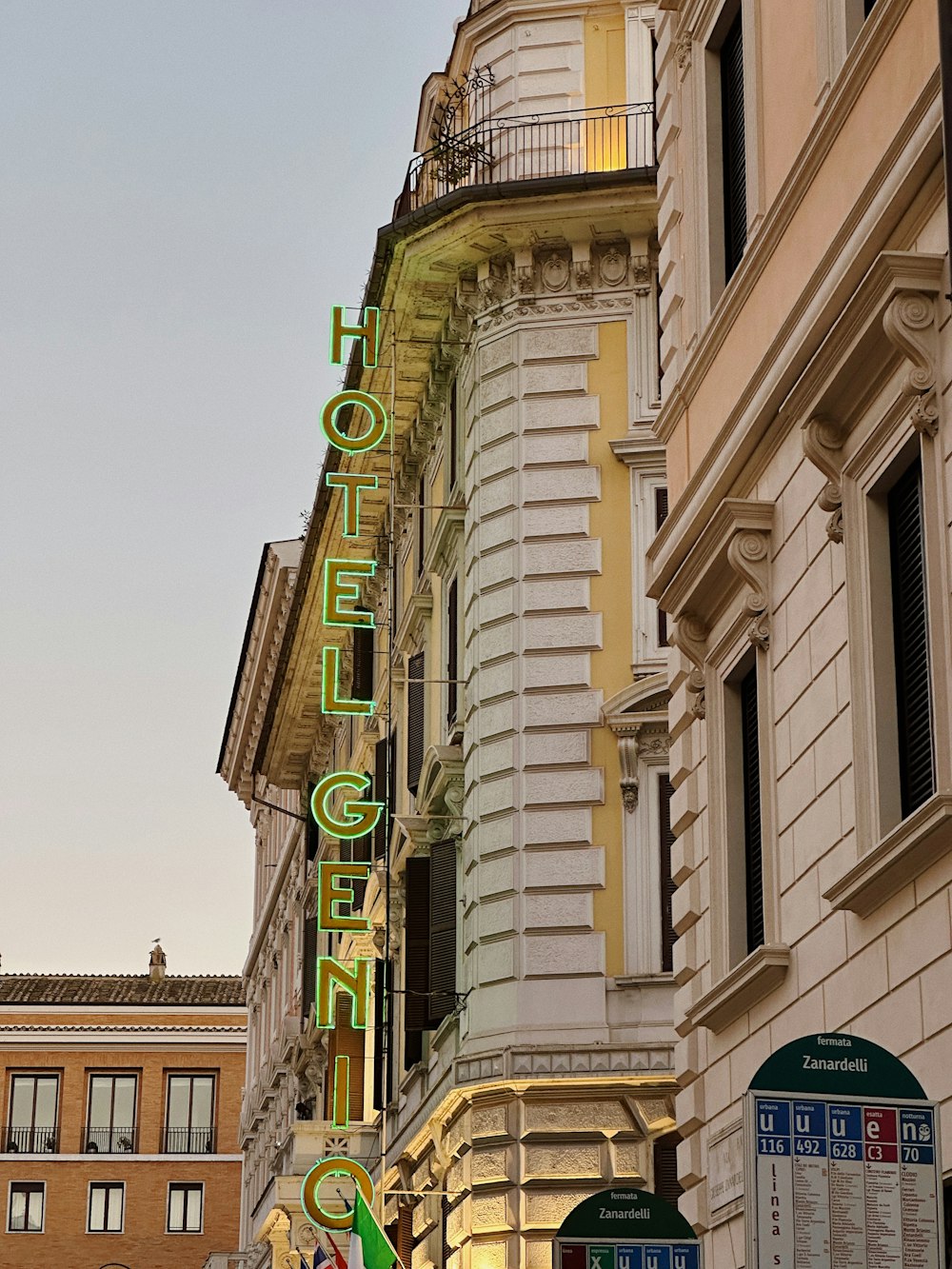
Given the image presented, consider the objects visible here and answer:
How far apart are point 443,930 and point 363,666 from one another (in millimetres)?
10807

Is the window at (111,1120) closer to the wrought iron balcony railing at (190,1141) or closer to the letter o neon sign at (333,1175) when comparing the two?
the wrought iron balcony railing at (190,1141)

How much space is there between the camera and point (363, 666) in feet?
125

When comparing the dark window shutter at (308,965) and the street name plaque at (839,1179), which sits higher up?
the dark window shutter at (308,965)

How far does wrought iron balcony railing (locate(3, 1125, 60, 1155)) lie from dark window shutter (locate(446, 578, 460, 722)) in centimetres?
4976

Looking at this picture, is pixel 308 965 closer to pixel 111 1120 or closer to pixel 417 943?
pixel 417 943

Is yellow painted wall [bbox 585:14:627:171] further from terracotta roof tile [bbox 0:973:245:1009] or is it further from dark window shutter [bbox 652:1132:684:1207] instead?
terracotta roof tile [bbox 0:973:245:1009]

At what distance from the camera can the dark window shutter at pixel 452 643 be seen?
28.9 meters

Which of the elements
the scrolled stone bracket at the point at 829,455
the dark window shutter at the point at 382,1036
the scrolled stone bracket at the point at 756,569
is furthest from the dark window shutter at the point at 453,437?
the scrolled stone bracket at the point at 829,455

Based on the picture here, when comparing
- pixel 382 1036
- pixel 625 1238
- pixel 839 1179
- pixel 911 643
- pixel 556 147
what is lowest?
pixel 839 1179

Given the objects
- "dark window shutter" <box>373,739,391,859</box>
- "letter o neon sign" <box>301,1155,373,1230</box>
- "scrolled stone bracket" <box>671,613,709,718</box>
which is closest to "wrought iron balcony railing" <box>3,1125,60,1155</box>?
"dark window shutter" <box>373,739,391,859</box>

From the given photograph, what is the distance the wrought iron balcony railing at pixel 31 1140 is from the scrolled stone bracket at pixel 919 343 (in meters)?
67.6

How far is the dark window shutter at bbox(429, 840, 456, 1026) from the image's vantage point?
27141 mm

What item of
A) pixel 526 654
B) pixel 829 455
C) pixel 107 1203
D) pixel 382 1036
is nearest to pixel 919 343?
pixel 829 455

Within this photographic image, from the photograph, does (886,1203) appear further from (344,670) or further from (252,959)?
(252,959)
